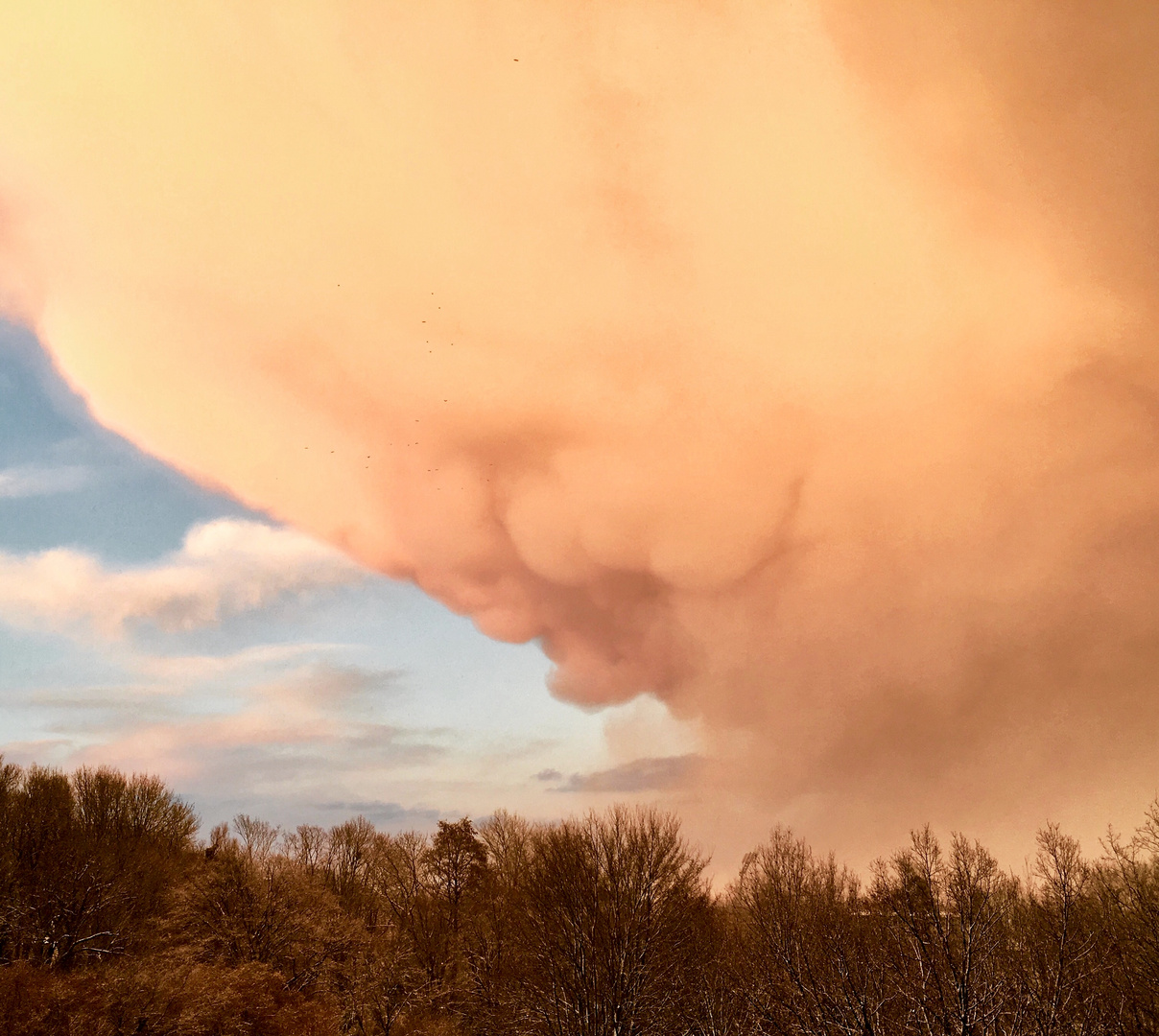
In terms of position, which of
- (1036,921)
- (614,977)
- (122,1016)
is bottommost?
(122,1016)

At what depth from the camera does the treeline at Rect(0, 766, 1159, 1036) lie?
2988cm

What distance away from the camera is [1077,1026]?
27266mm

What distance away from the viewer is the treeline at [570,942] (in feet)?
98.0

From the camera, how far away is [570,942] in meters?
37.1

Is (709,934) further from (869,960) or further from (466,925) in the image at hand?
(466,925)

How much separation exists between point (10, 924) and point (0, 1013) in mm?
11519

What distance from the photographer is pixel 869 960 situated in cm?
3328

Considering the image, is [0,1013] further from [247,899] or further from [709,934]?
[709,934]

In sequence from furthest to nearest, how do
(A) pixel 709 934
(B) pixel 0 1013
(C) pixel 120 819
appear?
(C) pixel 120 819
(A) pixel 709 934
(B) pixel 0 1013

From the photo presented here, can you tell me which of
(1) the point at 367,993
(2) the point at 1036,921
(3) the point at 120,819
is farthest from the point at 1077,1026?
(3) the point at 120,819

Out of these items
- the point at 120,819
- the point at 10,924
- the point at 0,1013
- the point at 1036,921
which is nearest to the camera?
the point at 0,1013

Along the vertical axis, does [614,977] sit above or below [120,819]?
below

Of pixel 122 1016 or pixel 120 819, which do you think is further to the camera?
pixel 120 819

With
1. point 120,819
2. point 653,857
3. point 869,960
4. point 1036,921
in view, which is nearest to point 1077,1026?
point 869,960
